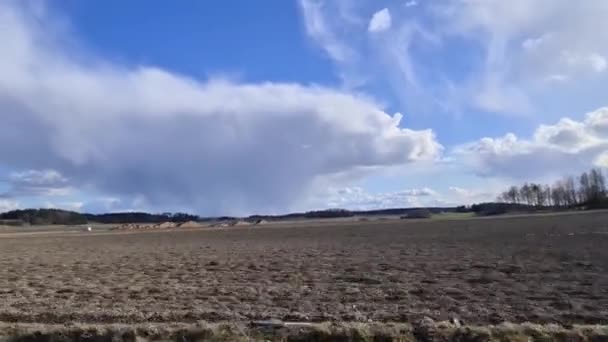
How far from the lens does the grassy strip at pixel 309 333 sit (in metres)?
9.92

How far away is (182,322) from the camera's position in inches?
478

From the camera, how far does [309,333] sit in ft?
33.9

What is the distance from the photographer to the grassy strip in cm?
992

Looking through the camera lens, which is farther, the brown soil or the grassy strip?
the brown soil

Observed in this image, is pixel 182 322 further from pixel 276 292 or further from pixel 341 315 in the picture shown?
pixel 276 292

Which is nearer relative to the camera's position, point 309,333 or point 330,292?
point 309,333

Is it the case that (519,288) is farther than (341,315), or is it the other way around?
(519,288)

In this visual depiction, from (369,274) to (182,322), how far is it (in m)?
11.2

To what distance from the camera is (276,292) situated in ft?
56.6

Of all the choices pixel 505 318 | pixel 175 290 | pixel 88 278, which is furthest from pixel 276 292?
pixel 88 278

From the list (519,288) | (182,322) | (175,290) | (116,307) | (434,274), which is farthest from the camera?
(434,274)

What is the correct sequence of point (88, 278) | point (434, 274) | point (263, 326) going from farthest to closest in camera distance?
1. point (88, 278)
2. point (434, 274)
3. point (263, 326)

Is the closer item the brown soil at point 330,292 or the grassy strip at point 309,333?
the grassy strip at point 309,333

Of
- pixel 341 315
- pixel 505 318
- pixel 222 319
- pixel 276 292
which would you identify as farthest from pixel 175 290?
pixel 505 318
